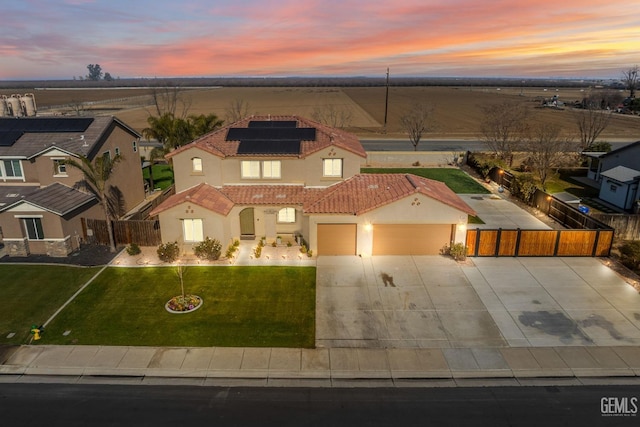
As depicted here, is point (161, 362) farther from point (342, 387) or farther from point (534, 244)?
point (534, 244)

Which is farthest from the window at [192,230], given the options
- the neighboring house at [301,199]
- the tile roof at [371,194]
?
the tile roof at [371,194]

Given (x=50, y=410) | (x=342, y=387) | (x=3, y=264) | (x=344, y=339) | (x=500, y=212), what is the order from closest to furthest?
(x=50, y=410), (x=342, y=387), (x=344, y=339), (x=3, y=264), (x=500, y=212)

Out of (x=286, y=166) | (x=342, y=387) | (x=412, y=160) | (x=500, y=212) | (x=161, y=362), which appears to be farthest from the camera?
(x=412, y=160)

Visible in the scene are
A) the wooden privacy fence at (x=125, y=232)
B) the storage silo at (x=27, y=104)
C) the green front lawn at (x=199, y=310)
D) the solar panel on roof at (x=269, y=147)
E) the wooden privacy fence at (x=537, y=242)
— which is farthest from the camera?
the storage silo at (x=27, y=104)

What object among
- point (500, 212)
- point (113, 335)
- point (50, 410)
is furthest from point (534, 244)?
point (50, 410)

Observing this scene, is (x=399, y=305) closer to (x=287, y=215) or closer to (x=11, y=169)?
(x=287, y=215)

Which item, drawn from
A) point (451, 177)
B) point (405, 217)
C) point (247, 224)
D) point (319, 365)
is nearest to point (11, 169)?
point (247, 224)

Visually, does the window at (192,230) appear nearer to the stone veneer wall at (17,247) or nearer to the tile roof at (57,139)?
the tile roof at (57,139)

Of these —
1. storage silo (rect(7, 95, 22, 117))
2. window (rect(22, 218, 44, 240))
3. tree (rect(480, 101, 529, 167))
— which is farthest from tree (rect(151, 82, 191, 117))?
tree (rect(480, 101, 529, 167))
